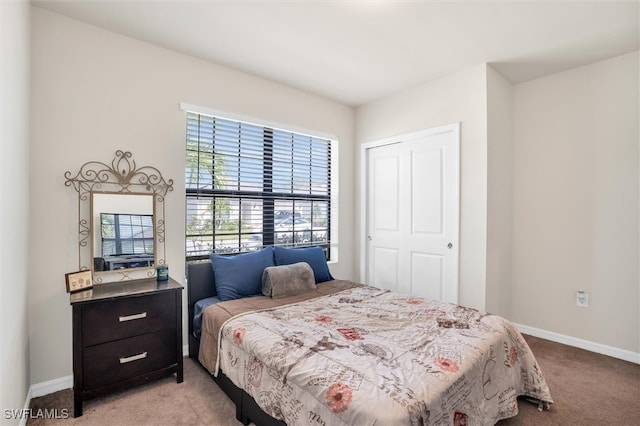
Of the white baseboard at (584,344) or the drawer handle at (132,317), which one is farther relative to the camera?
the white baseboard at (584,344)

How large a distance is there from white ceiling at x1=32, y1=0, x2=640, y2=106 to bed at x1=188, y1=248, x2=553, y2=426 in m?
1.86

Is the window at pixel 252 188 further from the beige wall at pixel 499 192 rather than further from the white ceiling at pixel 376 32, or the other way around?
the beige wall at pixel 499 192

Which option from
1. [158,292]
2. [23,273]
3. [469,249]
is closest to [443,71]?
Result: [469,249]

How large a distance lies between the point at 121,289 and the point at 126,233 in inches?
18.4

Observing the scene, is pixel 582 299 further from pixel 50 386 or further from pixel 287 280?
pixel 50 386

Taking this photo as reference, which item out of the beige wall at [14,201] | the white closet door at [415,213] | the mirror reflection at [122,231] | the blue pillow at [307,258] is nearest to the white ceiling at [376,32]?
the beige wall at [14,201]

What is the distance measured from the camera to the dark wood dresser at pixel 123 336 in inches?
75.3

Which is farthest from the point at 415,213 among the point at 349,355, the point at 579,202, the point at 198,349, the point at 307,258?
the point at 198,349

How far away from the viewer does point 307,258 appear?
3.12 metres

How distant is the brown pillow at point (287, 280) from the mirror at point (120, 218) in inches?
35.3

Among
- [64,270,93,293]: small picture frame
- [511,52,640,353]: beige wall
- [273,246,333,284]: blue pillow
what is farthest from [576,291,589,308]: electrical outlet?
[64,270,93,293]: small picture frame

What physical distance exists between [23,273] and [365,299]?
229cm

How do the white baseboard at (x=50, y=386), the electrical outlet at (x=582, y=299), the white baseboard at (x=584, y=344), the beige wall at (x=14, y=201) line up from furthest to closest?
the electrical outlet at (x=582, y=299), the white baseboard at (x=584, y=344), the white baseboard at (x=50, y=386), the beige wall at (x=14, y=201)

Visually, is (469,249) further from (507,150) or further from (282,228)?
(282,228)
